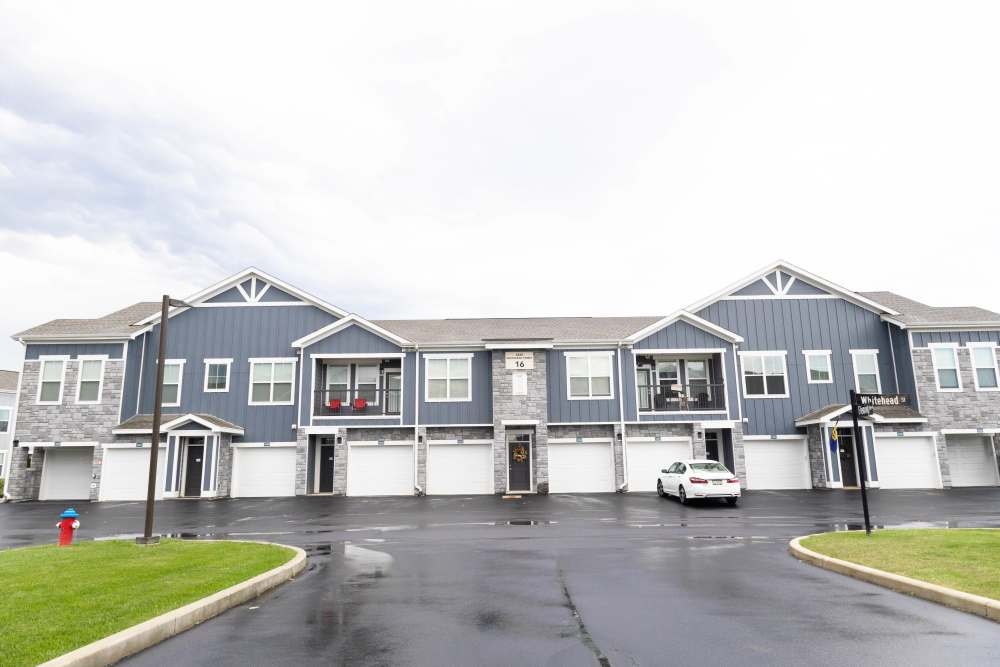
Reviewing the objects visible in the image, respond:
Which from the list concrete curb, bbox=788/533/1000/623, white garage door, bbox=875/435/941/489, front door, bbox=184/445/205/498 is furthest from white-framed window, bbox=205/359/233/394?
white garage door, bbox=875/435/941/489

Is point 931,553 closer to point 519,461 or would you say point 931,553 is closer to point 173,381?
point 519,461

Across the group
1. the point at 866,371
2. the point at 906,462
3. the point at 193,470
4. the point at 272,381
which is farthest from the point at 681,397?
the point at 193,470

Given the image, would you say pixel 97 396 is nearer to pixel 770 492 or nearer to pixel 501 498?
pixel 501 498

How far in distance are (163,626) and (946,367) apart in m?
29.9

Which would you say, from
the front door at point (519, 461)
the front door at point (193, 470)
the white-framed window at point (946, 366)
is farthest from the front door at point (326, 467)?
the white-framed window at point (946, 366)

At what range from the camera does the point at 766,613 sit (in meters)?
7.20

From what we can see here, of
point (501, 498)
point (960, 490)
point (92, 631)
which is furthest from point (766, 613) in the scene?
point (960, 490)

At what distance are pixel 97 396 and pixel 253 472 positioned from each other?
23.9ft

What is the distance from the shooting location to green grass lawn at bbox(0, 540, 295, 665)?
599 centimetres

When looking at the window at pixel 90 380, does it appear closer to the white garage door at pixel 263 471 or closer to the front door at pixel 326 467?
the white garage door at pixel 263 471

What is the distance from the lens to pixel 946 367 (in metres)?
26.4

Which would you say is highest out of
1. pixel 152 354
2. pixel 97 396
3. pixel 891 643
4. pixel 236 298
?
pixel 236 298

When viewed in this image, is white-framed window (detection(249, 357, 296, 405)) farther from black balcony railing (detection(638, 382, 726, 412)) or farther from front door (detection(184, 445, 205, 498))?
black balcony railing (detection(638, 382, 726, 412))

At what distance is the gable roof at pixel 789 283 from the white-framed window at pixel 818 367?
8.95 ft
